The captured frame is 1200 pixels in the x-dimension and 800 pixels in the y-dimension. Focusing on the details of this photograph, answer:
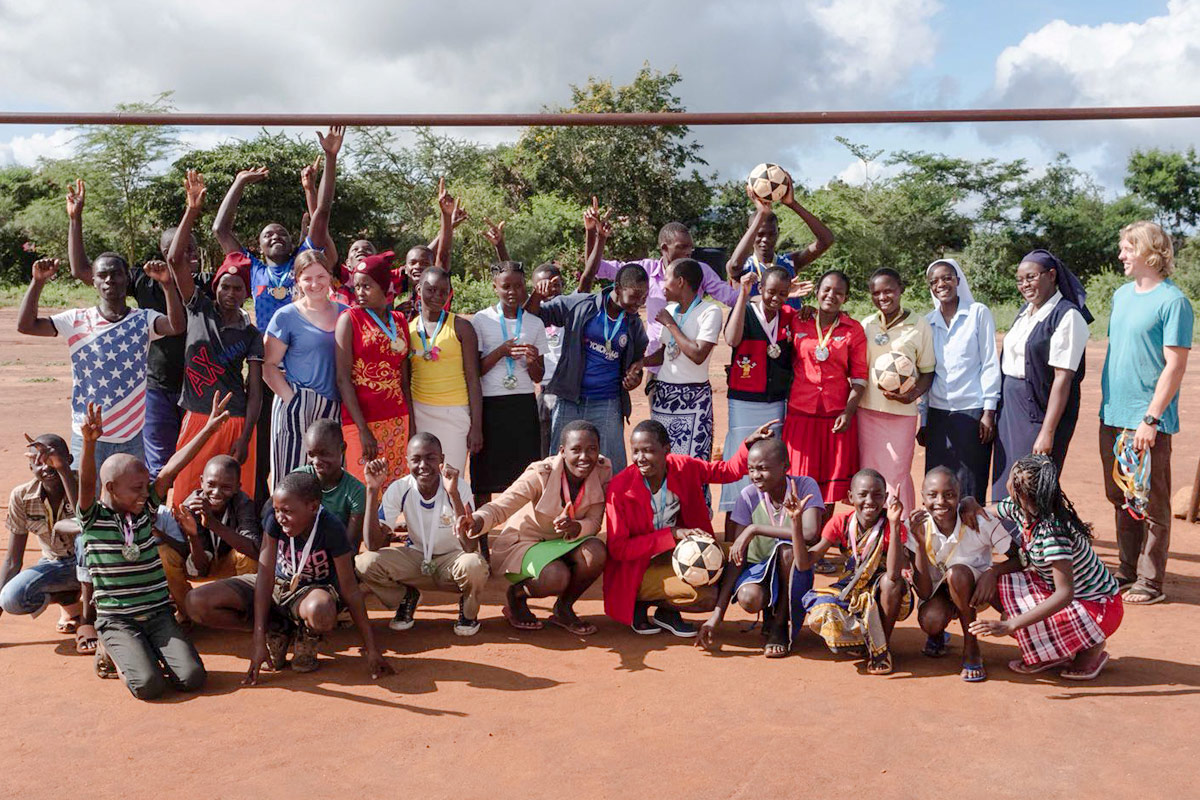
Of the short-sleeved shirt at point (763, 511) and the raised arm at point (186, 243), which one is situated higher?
the raised arm at point (186, 243)

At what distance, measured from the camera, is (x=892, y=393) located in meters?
6.23

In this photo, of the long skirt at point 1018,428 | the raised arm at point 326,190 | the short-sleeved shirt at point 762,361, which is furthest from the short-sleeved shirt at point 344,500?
the long skirt at point 1018,428

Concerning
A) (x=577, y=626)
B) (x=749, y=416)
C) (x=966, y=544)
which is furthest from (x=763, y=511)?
(x=749, y=416)

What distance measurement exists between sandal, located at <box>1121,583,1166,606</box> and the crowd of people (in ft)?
0.08

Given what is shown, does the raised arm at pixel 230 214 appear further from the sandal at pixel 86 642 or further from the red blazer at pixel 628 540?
the red blazer at pixel 628 540

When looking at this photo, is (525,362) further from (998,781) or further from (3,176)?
(3,176)

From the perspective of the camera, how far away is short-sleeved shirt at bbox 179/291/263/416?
6.02 m

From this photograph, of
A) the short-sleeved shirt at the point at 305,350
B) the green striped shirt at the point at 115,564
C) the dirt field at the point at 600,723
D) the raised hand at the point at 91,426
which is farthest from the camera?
the short-sleeved shirt at the point at 305,350

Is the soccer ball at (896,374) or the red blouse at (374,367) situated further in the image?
the soccer ball at (896,374)

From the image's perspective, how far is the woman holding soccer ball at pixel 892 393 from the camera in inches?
247

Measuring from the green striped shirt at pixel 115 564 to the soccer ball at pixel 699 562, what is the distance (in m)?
2.47

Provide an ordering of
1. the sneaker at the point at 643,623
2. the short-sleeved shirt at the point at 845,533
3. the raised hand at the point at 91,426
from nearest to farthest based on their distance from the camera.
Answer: the raised hand at the point at 91,426 → the short-sleeved shirt at the point at 845,533 → the sneaker at the point at 643,623

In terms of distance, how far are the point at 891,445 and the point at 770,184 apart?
1.81m

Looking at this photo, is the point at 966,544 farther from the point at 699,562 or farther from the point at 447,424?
the point at 447,424
